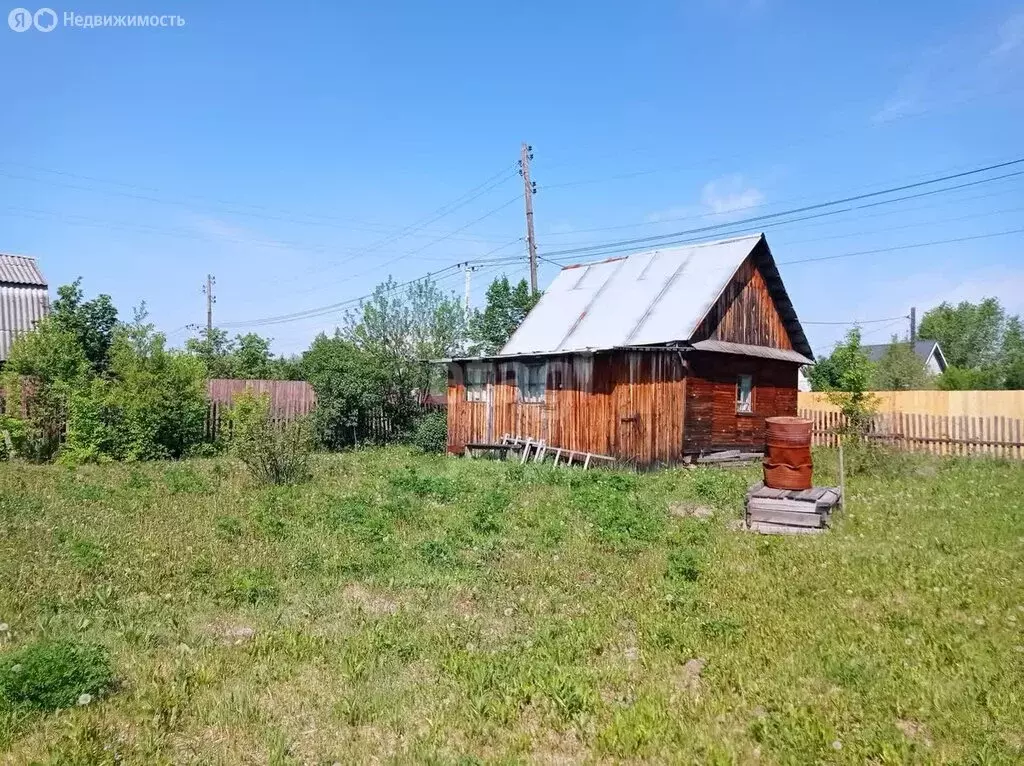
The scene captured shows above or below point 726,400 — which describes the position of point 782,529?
below

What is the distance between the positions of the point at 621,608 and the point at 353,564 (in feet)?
9.85

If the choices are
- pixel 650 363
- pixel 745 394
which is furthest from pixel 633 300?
pixel 745 394

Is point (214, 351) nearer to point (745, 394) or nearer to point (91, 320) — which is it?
point (91, 320)

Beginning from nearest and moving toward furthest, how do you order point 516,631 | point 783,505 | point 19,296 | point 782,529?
point 516,631
point 782,529
point 783,505
point 19,296

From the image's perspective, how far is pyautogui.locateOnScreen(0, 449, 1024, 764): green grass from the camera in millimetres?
4051

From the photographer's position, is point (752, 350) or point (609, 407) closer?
point (609, 407)

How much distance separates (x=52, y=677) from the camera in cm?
435

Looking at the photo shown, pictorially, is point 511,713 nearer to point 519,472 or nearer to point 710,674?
point 710,674

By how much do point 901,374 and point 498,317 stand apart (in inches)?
1034

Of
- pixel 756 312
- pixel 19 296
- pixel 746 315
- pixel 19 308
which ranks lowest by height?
pixel 746 315

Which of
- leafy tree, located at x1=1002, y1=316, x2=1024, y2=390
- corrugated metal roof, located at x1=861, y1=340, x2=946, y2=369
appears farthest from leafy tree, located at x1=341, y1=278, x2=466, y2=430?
leafy tree, located at x1=1002, y1=316, x2=1024, y2=390

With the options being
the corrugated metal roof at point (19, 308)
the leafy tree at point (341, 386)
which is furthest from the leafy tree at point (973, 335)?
the corrugated metal roof at point (19, 308)

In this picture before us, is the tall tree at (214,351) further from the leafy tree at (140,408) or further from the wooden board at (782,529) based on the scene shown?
the wooden board at (782,529)

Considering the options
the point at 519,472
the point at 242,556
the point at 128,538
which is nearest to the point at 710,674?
the point at 242,556
